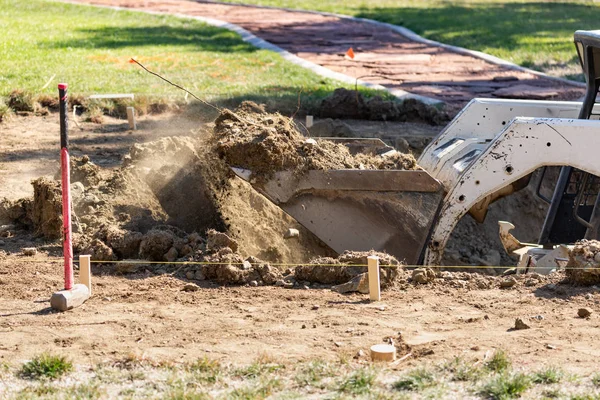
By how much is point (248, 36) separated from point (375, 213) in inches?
566

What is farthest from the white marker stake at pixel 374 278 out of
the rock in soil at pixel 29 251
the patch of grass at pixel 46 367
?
the rock in soil at pixel 29 251

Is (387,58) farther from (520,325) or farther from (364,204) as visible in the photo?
(520,325)

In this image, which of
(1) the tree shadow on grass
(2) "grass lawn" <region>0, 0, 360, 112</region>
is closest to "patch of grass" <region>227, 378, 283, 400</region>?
(2) "grass lawn" <region>0, 0, 360, 112</region>

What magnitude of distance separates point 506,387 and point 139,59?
13.3 meters

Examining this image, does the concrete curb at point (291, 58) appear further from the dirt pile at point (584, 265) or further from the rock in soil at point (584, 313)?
the rock in soil at point (584, 313)

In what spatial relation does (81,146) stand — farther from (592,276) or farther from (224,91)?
(592,276)

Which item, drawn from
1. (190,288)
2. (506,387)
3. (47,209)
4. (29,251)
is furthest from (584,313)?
(47,209)

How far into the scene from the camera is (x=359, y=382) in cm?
472

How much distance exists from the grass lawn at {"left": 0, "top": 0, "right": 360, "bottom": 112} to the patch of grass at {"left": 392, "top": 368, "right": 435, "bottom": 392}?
25.3ft

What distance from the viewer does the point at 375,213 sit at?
7.49 metres

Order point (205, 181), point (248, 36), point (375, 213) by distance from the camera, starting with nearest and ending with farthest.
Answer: point (375, 213), point (205, 181), point (248, 36)

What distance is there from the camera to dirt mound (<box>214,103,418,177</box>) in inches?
295

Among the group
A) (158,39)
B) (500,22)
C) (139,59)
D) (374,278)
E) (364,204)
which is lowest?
(374,278)

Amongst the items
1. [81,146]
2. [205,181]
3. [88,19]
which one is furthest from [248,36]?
[205,181]
